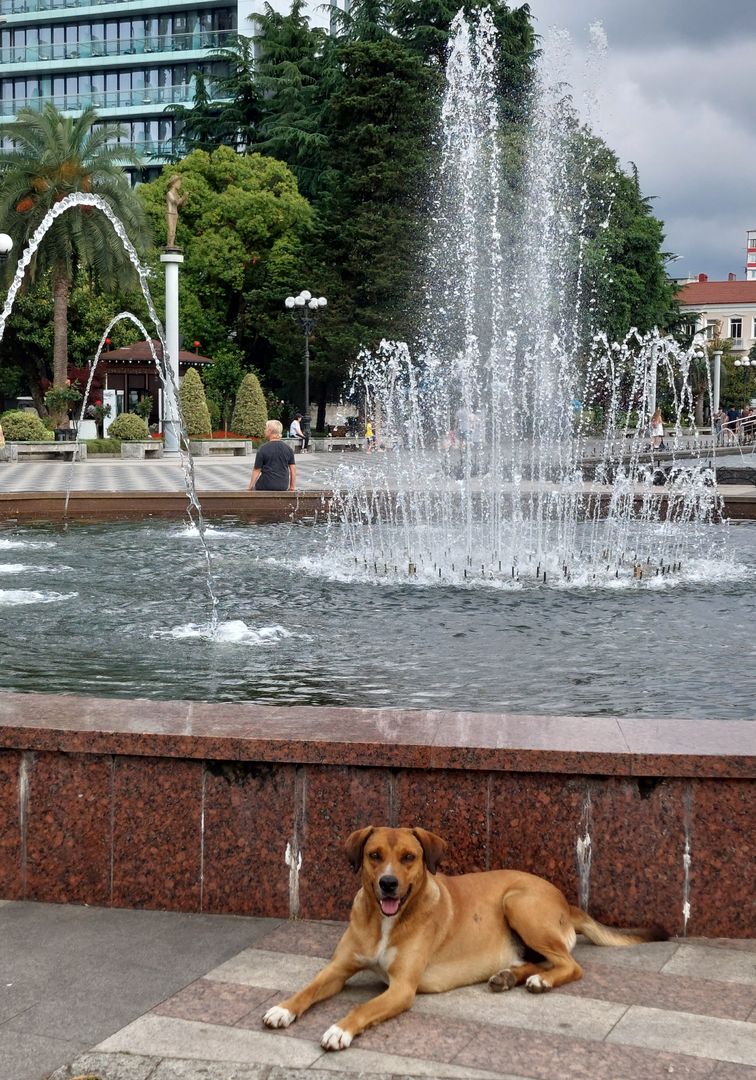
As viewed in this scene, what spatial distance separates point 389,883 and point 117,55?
77793 millimetres

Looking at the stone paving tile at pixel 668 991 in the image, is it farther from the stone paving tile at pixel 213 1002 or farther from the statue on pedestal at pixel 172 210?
the statue on pedestal at pixel 172 210

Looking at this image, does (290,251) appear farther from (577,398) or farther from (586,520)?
(586,520)

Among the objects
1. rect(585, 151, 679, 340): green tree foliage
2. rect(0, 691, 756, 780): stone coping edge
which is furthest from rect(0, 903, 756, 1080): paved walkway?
rect(585, 151, 679, 340): green tree foliage

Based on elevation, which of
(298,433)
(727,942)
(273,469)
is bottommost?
(727,942)

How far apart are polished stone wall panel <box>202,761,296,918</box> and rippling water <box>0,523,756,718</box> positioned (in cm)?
221

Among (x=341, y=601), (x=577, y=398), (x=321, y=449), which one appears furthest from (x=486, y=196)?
(x=341, y=601)

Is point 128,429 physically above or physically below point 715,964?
above

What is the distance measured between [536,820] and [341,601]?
5.76 metres

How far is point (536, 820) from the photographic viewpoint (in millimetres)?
3934

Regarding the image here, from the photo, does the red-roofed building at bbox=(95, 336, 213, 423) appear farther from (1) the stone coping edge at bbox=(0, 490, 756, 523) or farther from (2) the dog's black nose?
(2) the dog's black nose

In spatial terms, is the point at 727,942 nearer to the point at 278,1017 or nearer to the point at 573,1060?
the point at 573,1060

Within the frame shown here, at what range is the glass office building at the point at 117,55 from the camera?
72.8 meters

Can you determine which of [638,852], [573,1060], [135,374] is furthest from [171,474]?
[573,1060]

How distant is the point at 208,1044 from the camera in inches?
122
